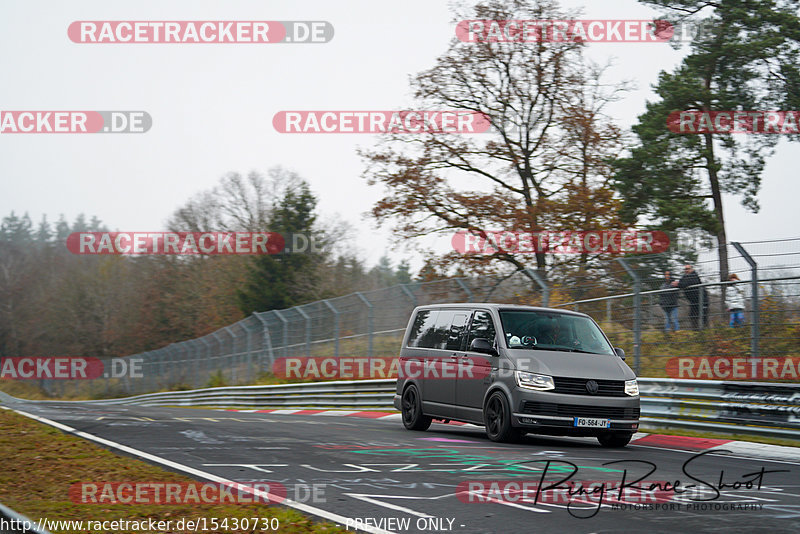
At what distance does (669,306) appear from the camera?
14891 mm

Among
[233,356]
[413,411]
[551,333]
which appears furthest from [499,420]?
[233,356]

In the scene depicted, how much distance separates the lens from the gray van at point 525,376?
37.7ft

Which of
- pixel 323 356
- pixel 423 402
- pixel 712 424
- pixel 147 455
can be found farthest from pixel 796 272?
pixel 323 356

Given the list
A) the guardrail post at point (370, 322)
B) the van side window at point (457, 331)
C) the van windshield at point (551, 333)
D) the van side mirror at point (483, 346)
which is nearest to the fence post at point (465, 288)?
the guardrail post at point (370, 322)

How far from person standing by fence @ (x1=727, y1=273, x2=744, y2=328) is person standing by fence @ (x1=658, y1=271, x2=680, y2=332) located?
1.19 m

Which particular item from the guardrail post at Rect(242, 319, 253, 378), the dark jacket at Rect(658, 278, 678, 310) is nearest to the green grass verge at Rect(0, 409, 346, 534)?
the dark jacket at Rect(658, 278, 678, 310)

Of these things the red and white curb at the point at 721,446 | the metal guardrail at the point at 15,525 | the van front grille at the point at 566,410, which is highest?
the metal guardrail at the point at 15,525

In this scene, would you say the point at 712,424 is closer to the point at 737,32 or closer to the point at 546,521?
the point at 546,521

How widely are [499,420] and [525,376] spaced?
737mm

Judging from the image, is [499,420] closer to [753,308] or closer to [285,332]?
[753,308]

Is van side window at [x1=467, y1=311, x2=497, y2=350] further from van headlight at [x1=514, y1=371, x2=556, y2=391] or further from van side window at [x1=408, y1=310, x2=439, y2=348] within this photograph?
van side window at [x1=408, y1=310, x2=439, y2=348]

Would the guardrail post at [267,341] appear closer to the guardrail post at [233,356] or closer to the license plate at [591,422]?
the guardrail post at [233,356]

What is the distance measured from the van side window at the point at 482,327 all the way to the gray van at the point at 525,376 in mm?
16

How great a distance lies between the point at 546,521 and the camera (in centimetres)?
620
